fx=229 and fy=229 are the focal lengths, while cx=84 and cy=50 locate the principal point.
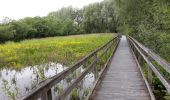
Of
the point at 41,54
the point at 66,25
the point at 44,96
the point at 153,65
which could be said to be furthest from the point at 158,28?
the point at 66,25

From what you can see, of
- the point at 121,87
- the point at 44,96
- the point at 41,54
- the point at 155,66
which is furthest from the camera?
the point at 41,54

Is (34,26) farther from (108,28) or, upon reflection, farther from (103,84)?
(103,84)

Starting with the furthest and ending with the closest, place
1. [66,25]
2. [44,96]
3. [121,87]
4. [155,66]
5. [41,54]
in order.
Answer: [66,25] → [41,54] → [121,87] → [155,66] → [44,96]

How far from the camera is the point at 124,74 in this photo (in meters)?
7.66

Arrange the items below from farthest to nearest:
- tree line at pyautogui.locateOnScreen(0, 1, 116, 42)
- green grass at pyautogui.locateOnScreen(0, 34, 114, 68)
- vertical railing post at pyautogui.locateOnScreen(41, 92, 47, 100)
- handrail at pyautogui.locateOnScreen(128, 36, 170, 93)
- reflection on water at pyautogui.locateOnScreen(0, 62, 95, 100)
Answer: tree line at pyautogui.locateOnScreen(0, 1, 116, 42)
green grass at pyautogui.locateOnScreen(0, 34, 114, 68)
reflection on water at pyautogui.locateOnScreen(0, 62, 95, 100)
handrail at pyautogui.locateOnScreen(128, 36, 170, 93)
vertical railing post at pyautogui.locateOnScreen(41, 92, 47, 100)

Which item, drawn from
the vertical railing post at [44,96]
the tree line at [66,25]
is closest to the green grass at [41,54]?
the vertical railing post at [44,96]

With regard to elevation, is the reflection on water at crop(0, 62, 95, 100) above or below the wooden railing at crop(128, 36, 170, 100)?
below

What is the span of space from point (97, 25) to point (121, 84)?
70.2 m

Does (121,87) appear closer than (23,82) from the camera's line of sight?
Yes

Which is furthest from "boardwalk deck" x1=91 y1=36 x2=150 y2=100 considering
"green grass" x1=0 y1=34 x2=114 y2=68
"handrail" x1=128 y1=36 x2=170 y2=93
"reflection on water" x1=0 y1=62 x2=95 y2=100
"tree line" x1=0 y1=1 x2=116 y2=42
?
"tree line" x1=0 y1=1 x2=116 y2=42

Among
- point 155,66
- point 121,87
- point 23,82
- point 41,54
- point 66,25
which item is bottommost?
point 23,82

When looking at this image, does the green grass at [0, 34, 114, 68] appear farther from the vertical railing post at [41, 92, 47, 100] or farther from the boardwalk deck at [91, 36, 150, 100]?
the vertical railing post at [41, 92, 47, 100]

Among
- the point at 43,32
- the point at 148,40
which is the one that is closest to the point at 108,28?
the point at 43,32

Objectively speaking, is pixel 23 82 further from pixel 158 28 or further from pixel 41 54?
pixel 41 54
